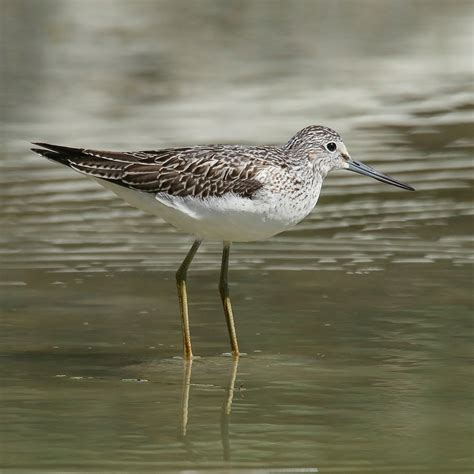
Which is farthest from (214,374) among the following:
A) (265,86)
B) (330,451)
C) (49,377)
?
(265,86)

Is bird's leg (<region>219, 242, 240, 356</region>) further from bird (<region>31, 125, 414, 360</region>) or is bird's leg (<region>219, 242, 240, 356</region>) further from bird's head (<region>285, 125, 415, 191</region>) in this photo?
bird's head (<region>285, 125, 415, 191</region>)

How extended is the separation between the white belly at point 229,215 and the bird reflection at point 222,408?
2.95ft

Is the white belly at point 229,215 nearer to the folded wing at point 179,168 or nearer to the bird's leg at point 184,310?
the folded wing at point 179,168

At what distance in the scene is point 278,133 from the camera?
1856cm

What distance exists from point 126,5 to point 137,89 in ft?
23.2

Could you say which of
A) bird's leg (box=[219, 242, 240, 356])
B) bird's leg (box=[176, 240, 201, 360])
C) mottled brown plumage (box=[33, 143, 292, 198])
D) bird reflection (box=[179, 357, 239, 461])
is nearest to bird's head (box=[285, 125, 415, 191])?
mottled brown plumage (box=[33, 143, 292, 198])

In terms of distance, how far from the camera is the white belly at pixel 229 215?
1035 centimetres

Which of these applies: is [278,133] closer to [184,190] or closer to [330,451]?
[184,190]

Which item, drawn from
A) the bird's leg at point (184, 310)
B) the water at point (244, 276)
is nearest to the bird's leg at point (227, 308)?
the water at point (244, 276)

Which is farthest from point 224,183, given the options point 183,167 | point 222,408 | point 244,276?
point 244,276

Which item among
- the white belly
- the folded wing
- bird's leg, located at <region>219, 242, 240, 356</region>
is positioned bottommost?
bird's leg, located at <region>219, 242, 240, 356</region>

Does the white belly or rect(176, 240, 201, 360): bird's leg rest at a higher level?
the white belly

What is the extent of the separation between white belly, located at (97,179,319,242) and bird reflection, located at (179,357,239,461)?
898 millimetres

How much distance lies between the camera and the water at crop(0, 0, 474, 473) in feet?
27.8
